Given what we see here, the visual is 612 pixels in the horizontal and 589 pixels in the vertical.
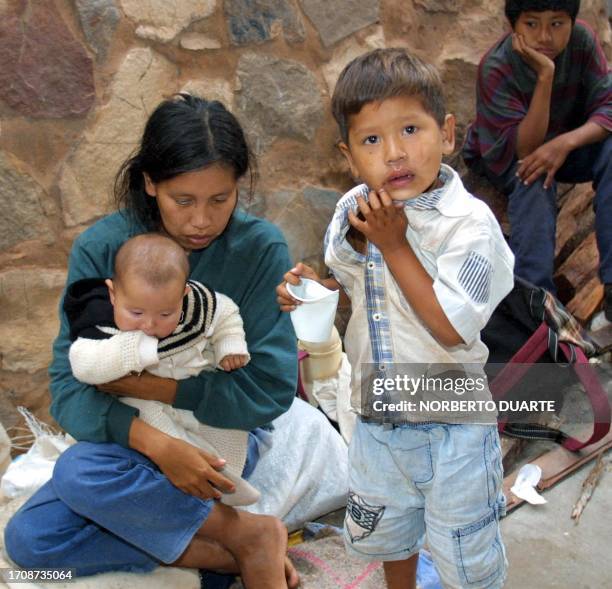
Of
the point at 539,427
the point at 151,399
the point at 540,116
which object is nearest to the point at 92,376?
the point at 151,399

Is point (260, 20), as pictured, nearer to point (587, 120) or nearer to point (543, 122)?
point (543, 122)

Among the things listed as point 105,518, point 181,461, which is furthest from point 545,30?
point 105,518

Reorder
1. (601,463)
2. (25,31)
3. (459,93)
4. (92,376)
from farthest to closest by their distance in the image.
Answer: (459,93) < (601,463) < (25,31) < (92,376)

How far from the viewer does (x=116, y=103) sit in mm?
2320

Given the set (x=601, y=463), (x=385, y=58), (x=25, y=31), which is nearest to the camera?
(x=385, y=58)

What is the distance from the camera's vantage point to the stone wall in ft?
7.18

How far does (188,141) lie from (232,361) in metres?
0.51

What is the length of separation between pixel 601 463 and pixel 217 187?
146 centimetres

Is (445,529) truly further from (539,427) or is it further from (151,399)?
(539,427)

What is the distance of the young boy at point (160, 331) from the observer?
1668mm

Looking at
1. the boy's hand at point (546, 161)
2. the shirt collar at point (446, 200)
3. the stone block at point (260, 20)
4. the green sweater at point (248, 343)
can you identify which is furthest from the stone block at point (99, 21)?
the boy's hand at point (546, 161)

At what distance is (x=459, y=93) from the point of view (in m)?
3.14

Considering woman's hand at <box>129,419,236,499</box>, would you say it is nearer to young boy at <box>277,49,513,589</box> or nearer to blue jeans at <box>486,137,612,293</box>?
young boy at <box>277,49,513,589</box>

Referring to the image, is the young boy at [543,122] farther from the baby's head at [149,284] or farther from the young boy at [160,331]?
the baby's head at [149,284]
